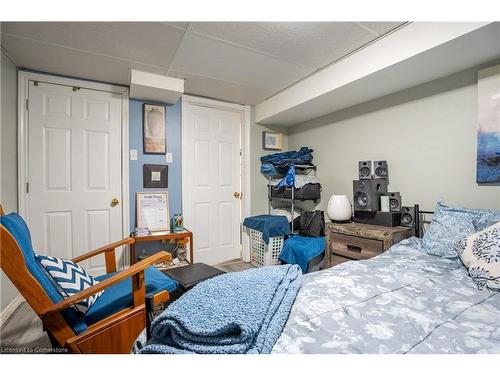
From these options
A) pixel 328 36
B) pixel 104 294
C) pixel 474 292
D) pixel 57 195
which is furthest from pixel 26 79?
pixel 474 292

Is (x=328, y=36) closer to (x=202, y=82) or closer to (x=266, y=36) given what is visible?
(x=266, y=36)

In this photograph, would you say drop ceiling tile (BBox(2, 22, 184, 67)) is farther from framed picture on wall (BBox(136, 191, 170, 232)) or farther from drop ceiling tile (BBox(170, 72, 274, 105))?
framed picture on wall (BBox(136, 191, 170, 232))

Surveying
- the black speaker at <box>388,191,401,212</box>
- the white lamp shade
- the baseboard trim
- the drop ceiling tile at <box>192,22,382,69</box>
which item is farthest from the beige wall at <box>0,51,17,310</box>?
the black speaker at <box>388,191,401,212</box>

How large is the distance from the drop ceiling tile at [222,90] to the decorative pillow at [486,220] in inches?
88.2

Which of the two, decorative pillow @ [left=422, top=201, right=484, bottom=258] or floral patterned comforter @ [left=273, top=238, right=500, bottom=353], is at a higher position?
decorative pillow @ [left=422, top=201, right=484, bottom=258]

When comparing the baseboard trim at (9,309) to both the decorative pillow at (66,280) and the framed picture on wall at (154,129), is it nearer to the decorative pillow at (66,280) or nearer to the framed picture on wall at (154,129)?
the decorative pillow at (66,280)

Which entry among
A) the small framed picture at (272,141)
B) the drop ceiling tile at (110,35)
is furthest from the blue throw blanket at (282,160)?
the drop ceiling tile at (110,35)

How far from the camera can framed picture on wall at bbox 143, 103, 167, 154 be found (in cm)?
272

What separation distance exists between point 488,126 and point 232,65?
202 centimetres

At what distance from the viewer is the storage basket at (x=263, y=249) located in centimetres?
280

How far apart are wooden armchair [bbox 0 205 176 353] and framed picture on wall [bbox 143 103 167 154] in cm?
176

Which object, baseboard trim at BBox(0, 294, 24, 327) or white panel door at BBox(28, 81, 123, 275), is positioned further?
white panel door at BBox(28, 81, 123, 275)

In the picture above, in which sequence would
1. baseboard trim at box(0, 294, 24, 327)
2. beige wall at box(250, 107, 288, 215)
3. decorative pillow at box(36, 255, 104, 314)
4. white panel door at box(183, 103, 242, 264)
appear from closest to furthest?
decorative pillow at box(36, 255, 104, 314) → baseboard trim at box(0, 294, 24, 327) → white panel door at box(183, 103, 242, 264) → beige wall at box(250, 107, 288, 215)
